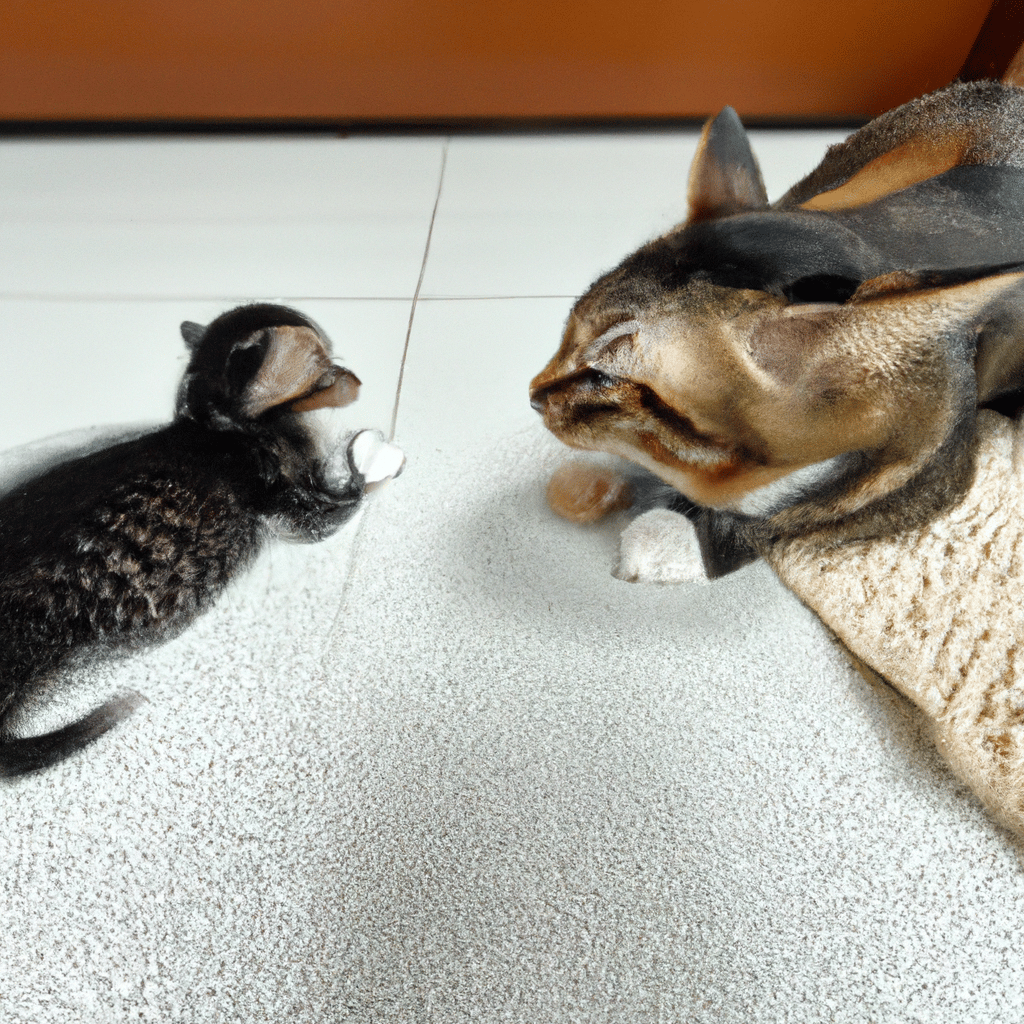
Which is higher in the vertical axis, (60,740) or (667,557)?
(667,557)

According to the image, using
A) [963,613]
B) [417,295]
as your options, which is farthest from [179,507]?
[963,613]

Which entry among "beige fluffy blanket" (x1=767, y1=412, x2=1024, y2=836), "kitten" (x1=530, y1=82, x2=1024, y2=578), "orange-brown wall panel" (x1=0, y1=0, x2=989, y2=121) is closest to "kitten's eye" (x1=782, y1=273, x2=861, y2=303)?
"kitten" (x1=530, y1=82, x2=1024, y2=578)

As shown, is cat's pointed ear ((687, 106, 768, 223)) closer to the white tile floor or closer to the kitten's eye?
the kitten's eye

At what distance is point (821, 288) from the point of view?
1.83 ft

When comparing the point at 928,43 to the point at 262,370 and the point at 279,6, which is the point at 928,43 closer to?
the point at 279,6

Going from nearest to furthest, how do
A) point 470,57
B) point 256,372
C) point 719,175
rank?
point 719,175, point 256,372, point 470,57

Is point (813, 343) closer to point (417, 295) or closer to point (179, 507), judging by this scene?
point (179, 507)

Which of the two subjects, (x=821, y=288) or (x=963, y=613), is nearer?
(x=821, y=288)

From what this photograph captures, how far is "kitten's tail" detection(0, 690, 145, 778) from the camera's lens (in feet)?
2.17

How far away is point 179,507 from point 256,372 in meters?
0.17

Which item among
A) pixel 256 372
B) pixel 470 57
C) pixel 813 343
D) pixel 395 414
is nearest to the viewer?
pixel 813 343

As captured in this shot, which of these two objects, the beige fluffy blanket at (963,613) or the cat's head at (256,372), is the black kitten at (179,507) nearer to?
the cat's head at (256,372)

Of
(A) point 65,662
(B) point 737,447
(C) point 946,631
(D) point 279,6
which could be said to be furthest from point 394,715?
(D) point 279,6

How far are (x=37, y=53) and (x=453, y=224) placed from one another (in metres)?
0.63
